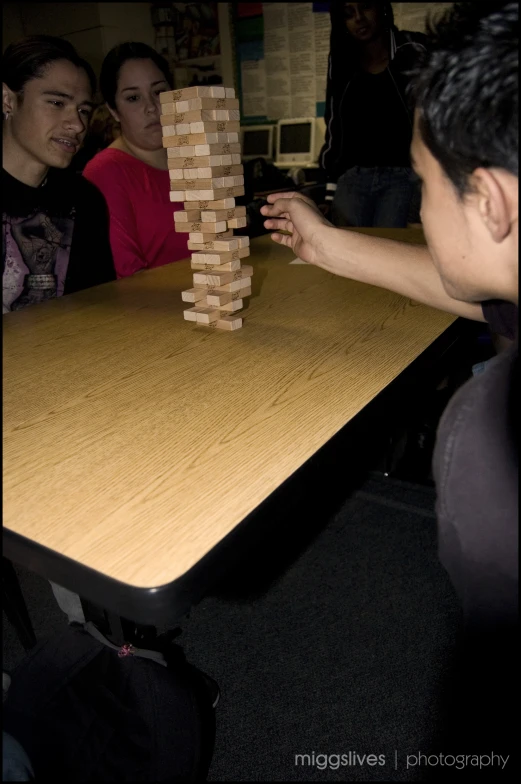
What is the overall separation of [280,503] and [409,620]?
3.42 feet

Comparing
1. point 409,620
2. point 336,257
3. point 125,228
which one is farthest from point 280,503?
point 125,228

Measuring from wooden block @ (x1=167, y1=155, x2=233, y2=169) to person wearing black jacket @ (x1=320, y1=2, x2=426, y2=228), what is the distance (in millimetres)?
1509

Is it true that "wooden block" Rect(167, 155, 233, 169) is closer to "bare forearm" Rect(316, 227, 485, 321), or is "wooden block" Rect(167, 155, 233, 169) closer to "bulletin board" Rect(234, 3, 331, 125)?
"bare forearm" Rect(316, 227, 485, 321)

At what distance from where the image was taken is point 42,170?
1.57 metres

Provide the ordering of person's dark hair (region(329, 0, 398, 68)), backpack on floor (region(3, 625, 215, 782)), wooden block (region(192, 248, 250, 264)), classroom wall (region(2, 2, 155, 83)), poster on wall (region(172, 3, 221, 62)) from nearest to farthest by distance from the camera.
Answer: backpack on floor (region(3, 625, 215, 782)) < wooden block (region(192, 248, 250, 264)) < person's dark hair (region(329, 0, 398, 68)) < classroom wall (region(2, 2, 155, 83)) < poster on wall (region(172, 3, 221, 62))

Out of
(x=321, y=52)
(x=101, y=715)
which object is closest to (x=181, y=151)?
(x=101, y=715)

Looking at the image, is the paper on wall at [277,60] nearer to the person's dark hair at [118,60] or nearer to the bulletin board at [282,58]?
the bulletin board at [282,58]

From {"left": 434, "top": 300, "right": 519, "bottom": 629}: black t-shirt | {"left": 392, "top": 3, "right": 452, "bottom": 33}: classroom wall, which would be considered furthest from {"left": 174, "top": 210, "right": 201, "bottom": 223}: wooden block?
{"left": 392, "top": 3, "right": 452, "bottom": 33}: classroom wall

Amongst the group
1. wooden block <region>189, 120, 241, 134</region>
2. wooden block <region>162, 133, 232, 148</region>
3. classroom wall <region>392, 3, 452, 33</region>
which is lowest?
wooden block <region>162, 133, 232, 148</region>

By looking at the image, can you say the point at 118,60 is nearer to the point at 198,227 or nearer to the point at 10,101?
the point at 10,101

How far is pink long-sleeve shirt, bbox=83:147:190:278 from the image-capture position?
1.87m

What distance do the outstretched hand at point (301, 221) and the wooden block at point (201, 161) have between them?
0.53 feet

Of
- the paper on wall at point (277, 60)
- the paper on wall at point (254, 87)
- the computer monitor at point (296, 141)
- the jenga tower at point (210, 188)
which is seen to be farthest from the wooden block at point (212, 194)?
the paper on wall at point (254, 87)

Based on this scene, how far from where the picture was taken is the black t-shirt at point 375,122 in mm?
2457
